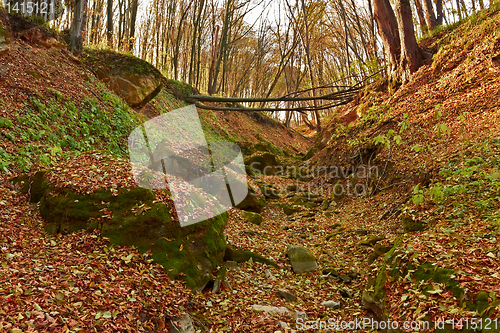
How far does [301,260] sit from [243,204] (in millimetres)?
3460

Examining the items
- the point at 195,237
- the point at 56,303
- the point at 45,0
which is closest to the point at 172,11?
the point at 45,0

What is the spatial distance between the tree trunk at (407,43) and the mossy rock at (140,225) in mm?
9395

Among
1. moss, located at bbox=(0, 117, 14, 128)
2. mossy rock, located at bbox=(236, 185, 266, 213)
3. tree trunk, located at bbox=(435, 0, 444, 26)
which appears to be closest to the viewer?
moss, located at bbox=(0, 117, 14, 128)

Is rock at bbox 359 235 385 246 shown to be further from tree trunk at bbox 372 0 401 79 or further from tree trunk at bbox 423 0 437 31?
tree trunk at bbox 423 0 437 31

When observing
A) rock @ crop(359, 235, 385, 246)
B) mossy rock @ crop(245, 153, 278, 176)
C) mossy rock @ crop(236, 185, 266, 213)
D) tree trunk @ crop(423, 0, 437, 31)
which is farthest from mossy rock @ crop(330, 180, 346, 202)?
tree trunk @ crop(423, 0, 437, 31)

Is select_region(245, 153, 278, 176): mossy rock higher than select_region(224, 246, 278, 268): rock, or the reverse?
select_region(245, 153, 278, 176): mossy rock

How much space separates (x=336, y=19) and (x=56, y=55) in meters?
19.1

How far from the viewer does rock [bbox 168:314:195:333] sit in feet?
10.7

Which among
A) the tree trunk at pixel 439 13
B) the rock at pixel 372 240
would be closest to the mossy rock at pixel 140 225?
the rock at pixel 372 240

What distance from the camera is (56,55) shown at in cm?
959

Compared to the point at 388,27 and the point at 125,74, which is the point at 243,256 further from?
the point at 388,27

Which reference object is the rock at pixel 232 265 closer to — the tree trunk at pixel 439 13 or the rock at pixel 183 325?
the rock at pixel 183 325

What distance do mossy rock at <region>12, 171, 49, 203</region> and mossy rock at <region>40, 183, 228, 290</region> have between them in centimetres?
31

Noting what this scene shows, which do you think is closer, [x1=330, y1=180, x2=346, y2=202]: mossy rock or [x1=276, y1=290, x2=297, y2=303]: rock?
[x1=276, y1=290, x2=297, y2=303]: rock
